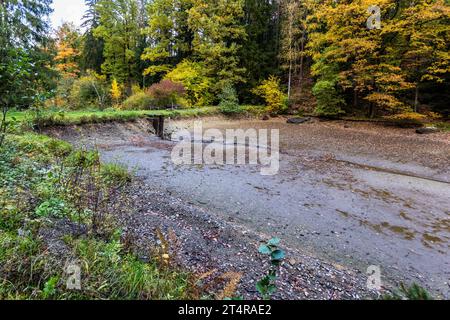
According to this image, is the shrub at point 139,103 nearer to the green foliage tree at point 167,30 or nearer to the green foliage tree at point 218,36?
the green foliage tree at point 218,36

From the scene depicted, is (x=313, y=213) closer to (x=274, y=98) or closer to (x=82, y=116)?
(x=82, y=116)

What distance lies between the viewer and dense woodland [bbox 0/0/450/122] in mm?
12297

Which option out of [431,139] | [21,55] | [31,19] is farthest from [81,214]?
[31,19]

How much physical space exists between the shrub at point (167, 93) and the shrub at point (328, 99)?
29.0 feet

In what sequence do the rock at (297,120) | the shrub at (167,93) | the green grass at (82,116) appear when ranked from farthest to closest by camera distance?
the rock at (297,120), the shrub at (167,93), the green grass at (82,116)

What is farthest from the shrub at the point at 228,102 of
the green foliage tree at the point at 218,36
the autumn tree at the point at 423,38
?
the autumn tree at the point at 423,38

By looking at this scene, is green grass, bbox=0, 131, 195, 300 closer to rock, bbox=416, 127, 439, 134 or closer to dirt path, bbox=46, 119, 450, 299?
dirt path, bbox=46, 119, 450, 299

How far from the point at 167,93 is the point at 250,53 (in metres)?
8.45

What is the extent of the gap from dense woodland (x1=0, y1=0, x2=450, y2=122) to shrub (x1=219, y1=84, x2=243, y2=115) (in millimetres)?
243

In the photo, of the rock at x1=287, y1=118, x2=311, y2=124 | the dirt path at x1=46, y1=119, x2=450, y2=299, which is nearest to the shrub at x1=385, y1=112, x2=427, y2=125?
the dirt path at x1=46, y1=119, x2=450, y2=299

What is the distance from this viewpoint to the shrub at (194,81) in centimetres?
1698

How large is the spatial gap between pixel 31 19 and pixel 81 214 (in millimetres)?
13669

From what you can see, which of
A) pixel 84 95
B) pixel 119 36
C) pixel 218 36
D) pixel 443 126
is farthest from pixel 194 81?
pixel 443 126
